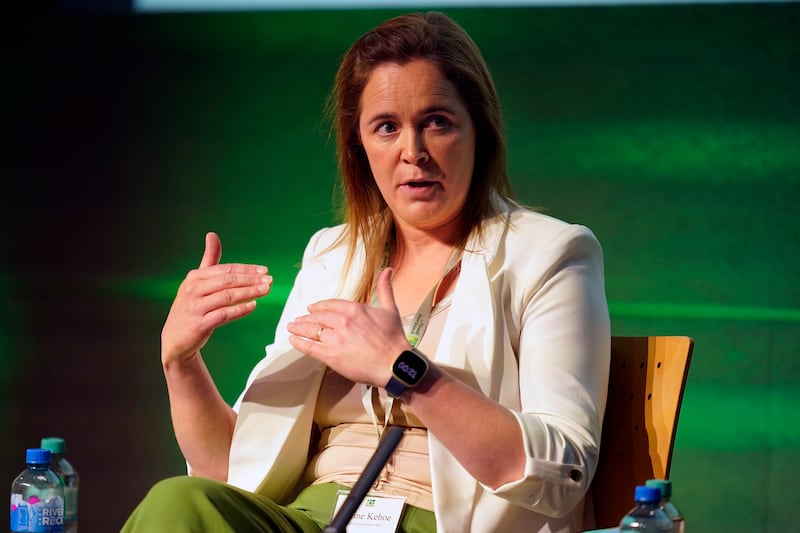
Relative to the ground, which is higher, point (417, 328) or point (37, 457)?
point (417, 328)

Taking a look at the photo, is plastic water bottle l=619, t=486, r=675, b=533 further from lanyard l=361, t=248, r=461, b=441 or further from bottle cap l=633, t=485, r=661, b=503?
lanyard l=361, t=248, r=461, b=441

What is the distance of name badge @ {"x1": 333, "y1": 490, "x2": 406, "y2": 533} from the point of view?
1.81 m

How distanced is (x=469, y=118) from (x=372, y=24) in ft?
4.94

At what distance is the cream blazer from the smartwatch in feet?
0.57

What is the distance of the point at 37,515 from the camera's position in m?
1.97

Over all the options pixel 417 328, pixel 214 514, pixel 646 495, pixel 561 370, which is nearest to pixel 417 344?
pixel 417 328

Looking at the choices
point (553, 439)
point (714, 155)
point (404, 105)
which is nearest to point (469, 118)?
point (404, 105)

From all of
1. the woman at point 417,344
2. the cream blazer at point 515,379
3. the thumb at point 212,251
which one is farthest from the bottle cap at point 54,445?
the thumb at point 212,251

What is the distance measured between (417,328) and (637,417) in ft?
1.35

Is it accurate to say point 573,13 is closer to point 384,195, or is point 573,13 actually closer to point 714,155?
point 714,155

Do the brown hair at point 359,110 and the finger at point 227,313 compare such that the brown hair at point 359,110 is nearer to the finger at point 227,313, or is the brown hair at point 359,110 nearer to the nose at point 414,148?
the nose at point 414,148

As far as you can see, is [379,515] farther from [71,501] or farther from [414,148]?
[71,501]

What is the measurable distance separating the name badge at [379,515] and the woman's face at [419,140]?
537mm

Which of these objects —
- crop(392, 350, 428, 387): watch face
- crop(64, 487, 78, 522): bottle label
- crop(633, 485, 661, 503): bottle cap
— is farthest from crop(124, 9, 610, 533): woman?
crop(64, 487, 78, 522): bottle label
